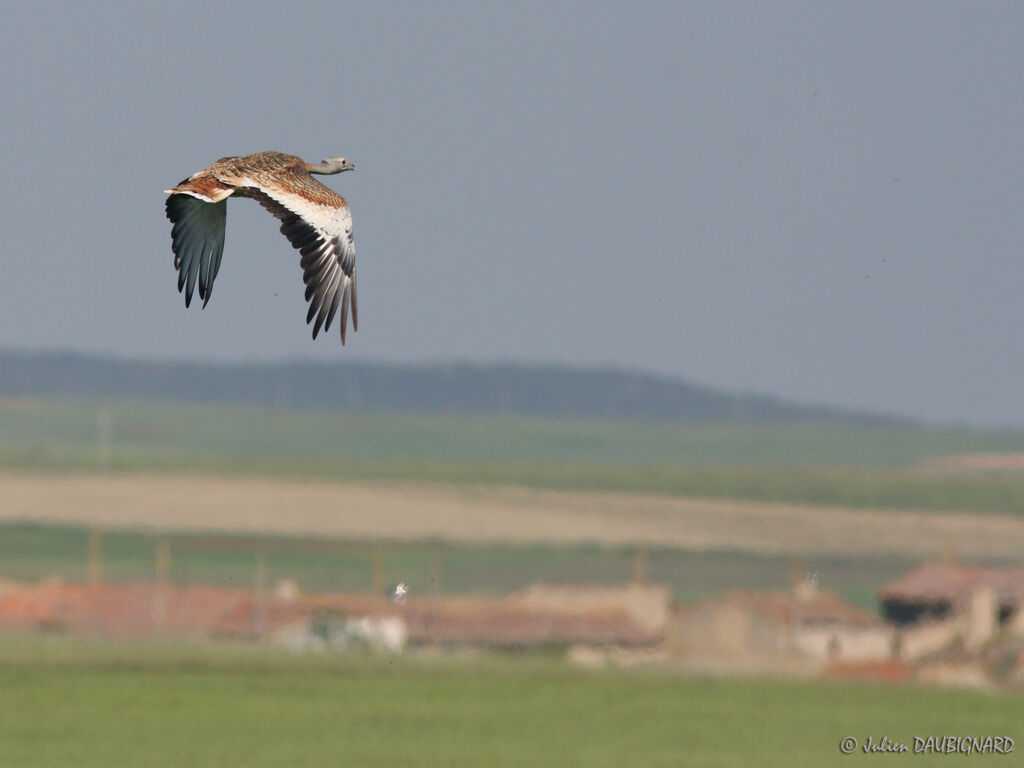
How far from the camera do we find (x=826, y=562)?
49.5m

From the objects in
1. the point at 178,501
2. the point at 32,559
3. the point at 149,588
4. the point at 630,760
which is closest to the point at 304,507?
the point at 178,501

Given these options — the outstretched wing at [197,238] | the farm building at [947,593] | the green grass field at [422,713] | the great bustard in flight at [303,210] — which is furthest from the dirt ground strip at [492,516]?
the great bustard in flight at [303,210]

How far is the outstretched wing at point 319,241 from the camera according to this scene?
419 inches

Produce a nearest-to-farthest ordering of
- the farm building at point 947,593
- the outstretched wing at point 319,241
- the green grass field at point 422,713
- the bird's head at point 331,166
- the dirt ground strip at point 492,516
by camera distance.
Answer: the outstretched wing at point 319,241 < the bird's head at point 331,166 < the green grass field at point 422,713 < the farm building at point 947,593 < the dirt ground strip at point 492,516

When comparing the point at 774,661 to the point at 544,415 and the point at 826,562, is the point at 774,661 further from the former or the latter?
the point at 544,415

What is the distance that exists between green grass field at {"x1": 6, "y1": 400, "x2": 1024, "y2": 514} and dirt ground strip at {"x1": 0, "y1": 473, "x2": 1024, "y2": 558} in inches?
210

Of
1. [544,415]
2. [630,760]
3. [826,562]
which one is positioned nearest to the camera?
[630,760]

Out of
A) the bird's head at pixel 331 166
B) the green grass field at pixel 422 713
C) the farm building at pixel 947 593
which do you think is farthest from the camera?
the farm building at pixel 947 593

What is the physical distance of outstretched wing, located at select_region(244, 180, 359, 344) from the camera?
10633mm

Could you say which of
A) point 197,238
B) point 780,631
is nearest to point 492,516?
point 780,631

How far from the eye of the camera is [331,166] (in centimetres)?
1163

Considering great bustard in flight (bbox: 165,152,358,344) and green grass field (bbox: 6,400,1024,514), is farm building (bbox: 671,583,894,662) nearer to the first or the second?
great bustard in flight (bbox: 165,152,358,344)

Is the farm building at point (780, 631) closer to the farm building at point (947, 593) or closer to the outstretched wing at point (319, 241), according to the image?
the farm building at point (947, 593)

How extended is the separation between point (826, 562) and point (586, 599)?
487 inches
